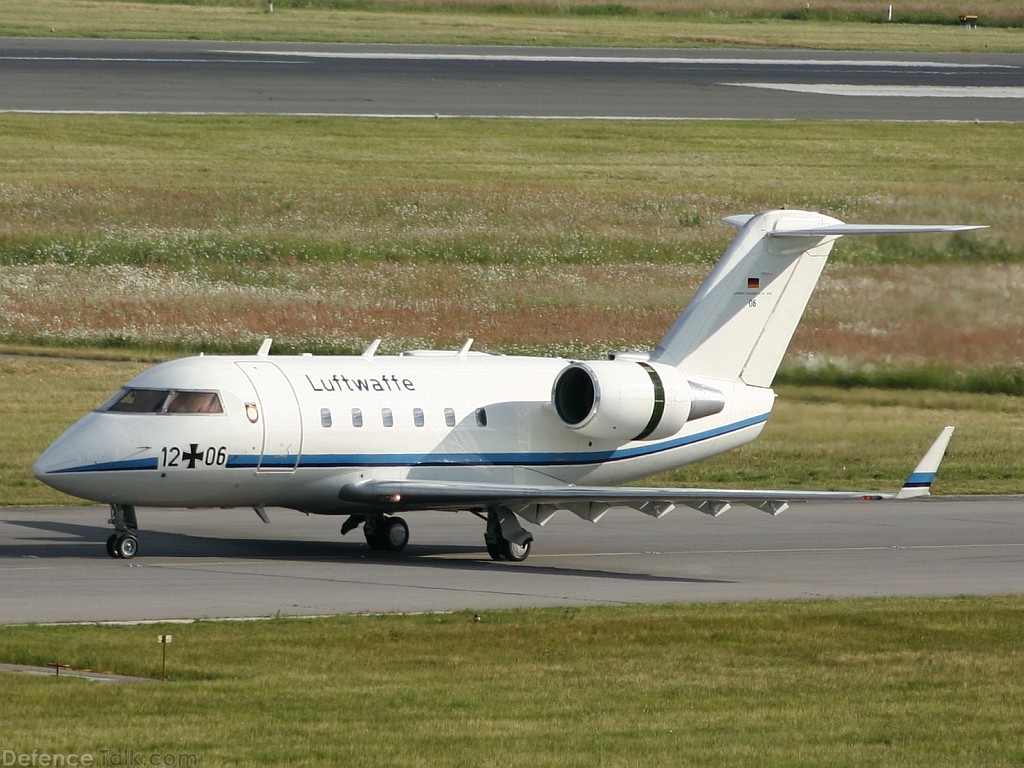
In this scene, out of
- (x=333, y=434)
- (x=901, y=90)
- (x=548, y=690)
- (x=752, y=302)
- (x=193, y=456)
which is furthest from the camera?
(x=901, y=90)

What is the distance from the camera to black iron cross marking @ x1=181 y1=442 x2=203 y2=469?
2617cm

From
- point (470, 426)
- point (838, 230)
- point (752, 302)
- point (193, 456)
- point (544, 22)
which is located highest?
point (544, 22)

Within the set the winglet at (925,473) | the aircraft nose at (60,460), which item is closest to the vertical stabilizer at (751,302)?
the winglet at (925,473)

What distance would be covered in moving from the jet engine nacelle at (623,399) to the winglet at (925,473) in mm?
4965

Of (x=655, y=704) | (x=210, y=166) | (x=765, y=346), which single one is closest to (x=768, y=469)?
(x=765, y=346)

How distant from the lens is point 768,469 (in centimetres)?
3888

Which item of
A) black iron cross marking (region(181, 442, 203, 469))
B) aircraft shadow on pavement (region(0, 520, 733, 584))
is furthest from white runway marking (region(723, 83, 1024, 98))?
black iron cross marking (region(181, 442, 203, 469))

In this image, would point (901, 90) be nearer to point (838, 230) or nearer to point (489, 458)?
point (838, 230)

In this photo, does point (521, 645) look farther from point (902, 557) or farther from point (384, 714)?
point (902, 557)

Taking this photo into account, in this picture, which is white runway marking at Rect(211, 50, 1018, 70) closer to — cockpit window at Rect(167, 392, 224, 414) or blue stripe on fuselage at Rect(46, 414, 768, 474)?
blue stripe on fuselage at Rect(46, 414, 768, 474)

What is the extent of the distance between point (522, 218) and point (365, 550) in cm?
3085

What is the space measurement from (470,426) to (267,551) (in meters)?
3.80

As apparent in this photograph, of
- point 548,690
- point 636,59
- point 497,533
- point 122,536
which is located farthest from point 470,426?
point 636,59

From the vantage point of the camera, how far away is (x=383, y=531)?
1138 inches
